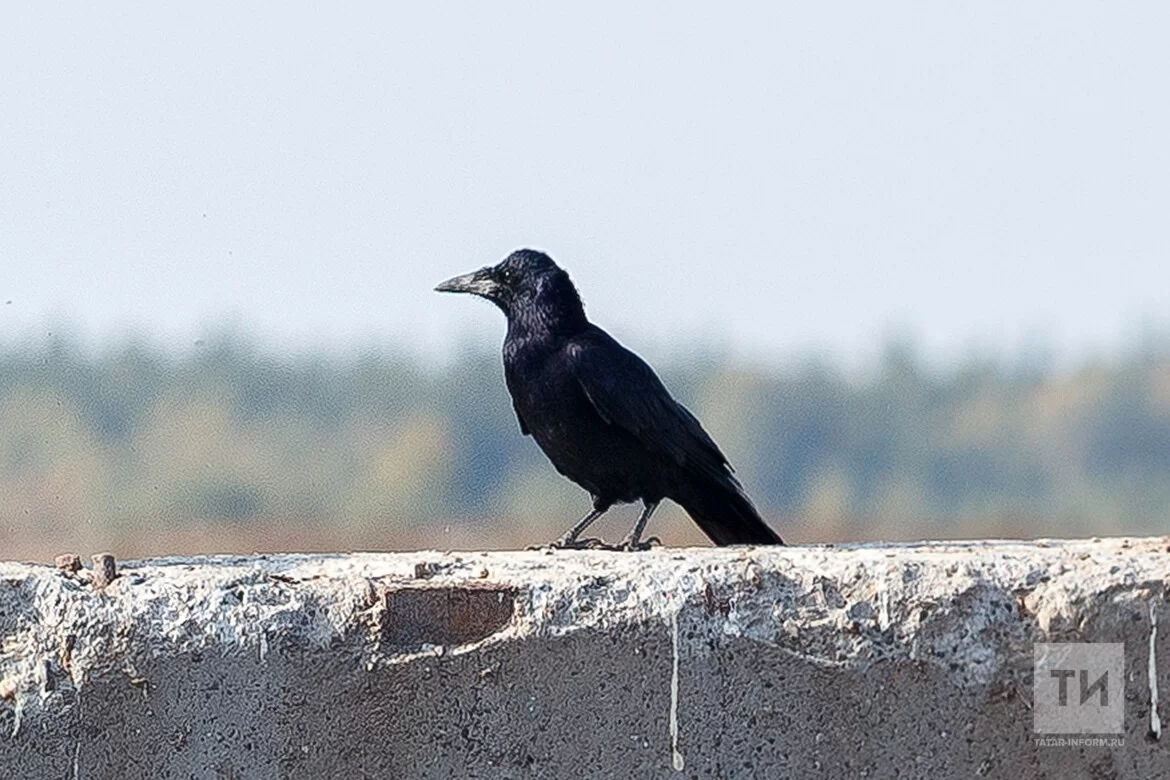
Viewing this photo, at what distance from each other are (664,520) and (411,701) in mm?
9837

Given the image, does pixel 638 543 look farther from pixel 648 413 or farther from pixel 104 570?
pixel 104 570

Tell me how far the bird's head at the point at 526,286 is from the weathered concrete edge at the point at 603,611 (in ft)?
9.29

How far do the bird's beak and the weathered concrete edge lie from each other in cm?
303

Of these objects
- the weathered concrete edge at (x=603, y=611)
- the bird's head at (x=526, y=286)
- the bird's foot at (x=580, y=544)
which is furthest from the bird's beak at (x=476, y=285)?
the weathered concrete edge at (x=603, y=611)

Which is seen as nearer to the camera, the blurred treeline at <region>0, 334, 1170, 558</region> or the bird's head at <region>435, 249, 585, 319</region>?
the bird's head at <region>435, 249, 585, 319</region>

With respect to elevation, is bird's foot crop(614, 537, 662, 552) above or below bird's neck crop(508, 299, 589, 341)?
below

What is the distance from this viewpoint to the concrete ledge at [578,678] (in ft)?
13.6

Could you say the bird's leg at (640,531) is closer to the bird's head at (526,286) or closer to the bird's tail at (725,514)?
the bird's tail at (725,514)

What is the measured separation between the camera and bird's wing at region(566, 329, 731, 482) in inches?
261

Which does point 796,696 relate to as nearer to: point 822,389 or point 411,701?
point 411,701

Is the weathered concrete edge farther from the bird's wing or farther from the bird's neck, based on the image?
the bird's neck

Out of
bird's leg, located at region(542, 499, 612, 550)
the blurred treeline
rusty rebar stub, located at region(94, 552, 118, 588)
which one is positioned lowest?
rusty rebar stub, located at region(94, 552, 118, 588)

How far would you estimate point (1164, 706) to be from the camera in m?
4.16

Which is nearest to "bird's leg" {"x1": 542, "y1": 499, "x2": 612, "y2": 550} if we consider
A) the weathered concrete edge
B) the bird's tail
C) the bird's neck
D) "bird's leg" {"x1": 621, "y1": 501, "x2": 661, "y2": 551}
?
"bird's leg" {"x1": 621, "y1": 501, "x2": 661, "y2": 551}
